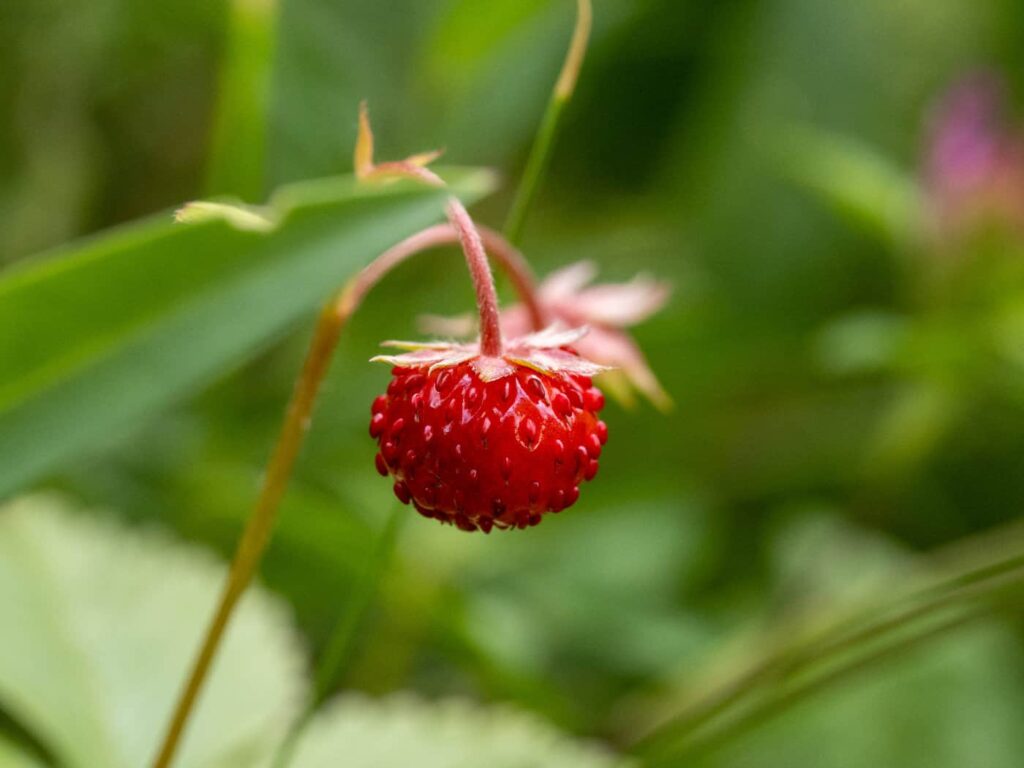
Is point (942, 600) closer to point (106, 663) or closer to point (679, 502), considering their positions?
point (106, 663)

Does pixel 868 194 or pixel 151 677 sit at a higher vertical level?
pixel 868 194

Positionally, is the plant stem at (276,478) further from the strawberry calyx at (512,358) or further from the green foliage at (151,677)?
the green foliage at (151,677)

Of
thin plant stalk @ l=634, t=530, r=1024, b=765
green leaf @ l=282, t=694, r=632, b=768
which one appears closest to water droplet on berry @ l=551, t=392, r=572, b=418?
thin plant stalk @ l=634, t=530, r=1024, b=765

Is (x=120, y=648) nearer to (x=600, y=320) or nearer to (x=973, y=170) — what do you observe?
(x=600, y=320)

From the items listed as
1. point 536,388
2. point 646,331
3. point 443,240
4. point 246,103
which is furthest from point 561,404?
point 646,331

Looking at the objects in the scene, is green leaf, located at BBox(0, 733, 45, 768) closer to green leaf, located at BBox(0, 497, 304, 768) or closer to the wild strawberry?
green leaf, located at BBox(0, 497, 304, 768)

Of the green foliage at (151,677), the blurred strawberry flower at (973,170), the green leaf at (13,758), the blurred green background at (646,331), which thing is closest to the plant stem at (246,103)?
the blurred green background at (646,331)
